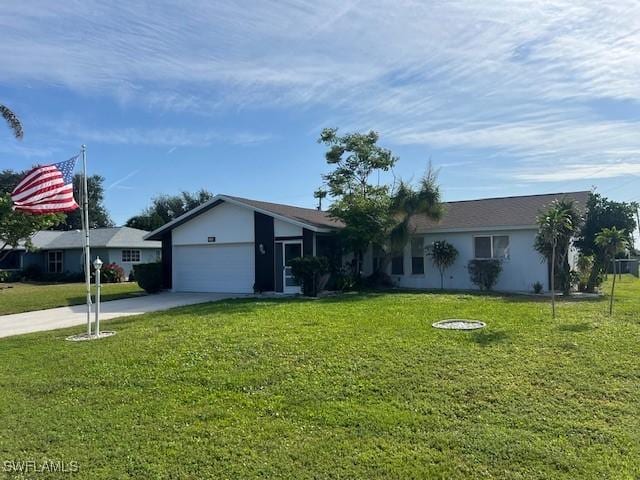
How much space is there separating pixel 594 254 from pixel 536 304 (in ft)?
18.4

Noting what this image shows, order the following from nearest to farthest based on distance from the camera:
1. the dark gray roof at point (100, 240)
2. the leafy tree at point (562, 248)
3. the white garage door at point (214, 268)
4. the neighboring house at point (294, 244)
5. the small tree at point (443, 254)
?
the leafy tree at point (562, 248)
the neighboring house at point (294, 244)
the small tree at point (443, 254)
the white garage door at point (214, 268)
the dark gray roof at point (100, 240)

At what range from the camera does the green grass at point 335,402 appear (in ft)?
15.5

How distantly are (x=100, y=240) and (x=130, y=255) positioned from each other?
6.66 ft

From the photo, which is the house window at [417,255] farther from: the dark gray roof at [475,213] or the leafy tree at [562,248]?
the leafy tree at [562,248]

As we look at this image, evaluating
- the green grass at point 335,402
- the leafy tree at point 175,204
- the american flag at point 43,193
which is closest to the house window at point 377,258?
the green grass at point 335,402

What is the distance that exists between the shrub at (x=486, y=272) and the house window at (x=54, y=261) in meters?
26.7

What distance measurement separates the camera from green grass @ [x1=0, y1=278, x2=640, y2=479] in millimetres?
4738

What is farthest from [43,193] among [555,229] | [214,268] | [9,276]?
[9,276]

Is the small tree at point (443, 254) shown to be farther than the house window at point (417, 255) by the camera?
No

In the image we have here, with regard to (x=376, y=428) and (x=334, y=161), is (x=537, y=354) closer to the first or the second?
(x=376, y=428)

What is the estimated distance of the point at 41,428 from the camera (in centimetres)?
569

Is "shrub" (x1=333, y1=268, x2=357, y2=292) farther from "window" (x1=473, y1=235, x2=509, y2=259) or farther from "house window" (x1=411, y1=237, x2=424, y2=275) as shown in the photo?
"window" (x1=473, y1=235, x2=509, y2=259)

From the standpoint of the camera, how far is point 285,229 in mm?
19453

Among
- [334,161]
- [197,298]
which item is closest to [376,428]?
[197,298]
